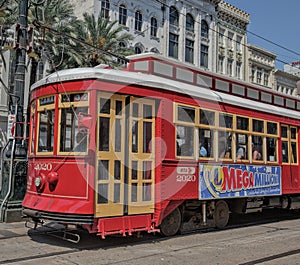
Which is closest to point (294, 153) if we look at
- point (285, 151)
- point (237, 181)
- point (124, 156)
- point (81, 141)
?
point (285, 151)

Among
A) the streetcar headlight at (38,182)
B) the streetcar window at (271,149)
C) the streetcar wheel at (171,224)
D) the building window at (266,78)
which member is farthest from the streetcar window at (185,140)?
the building window at (266,78)

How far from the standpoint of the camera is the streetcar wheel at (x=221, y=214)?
34.1 ft

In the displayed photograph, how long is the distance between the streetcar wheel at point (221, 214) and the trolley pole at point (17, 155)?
5255 millimetres

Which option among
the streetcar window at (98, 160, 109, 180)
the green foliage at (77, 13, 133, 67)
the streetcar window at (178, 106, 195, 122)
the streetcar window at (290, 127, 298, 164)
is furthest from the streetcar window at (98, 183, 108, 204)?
the green foliage at (77, 13, 133, 67)

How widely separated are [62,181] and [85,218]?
89 centimetres

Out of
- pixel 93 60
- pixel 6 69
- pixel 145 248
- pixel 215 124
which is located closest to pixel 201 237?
pixel 145 248

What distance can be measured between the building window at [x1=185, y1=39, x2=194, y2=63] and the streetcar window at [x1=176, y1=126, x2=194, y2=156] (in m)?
30.9

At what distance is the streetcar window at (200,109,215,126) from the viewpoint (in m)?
9.75

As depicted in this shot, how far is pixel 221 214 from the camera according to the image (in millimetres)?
10570

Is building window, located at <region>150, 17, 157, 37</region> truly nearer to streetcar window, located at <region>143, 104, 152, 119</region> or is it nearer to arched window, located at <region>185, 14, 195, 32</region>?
arched window, located at <region>185, 14, 195, 32</region>

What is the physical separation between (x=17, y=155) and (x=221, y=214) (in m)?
5.81

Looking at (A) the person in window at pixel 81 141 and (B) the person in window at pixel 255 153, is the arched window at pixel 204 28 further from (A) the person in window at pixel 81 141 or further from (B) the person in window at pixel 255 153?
(A) the person in window at pixel 81 141

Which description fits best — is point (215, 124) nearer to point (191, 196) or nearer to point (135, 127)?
point (191, 196)

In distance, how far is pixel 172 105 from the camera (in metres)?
9.09
